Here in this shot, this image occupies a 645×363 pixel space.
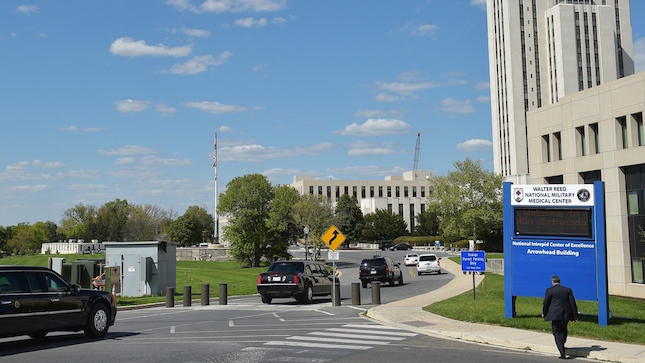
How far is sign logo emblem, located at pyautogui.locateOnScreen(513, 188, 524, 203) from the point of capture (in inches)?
692

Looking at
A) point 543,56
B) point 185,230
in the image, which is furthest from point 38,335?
point 185,230

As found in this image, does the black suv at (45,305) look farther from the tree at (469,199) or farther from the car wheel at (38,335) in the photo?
the tree at (469,199)

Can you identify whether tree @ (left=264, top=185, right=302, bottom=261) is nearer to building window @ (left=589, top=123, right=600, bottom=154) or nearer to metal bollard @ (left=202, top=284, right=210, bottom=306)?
building window @ (left=589, top=123, right=600, bottom=154)

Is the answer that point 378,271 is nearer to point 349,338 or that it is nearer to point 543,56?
point 349,338

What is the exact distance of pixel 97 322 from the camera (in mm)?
14711

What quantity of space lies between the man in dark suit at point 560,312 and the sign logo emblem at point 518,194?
16.9 ft

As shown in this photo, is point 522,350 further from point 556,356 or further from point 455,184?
point 455,184

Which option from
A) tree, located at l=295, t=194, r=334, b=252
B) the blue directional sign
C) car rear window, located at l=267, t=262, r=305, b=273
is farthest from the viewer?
tree, located at l=295, t=194, r=334, b=252

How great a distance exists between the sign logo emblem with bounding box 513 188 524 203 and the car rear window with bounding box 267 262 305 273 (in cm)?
1048

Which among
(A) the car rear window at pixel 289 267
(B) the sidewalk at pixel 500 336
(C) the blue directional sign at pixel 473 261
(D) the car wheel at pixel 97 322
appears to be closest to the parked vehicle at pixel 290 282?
(A) the car rear window at pixel 289 267

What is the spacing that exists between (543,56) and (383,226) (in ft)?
156

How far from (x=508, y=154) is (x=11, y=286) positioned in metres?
118

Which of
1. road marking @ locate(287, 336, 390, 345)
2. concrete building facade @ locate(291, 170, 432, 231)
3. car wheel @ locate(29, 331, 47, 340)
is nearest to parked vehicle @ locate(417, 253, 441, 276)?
road marking @ locate(287, 336, 390, 345)

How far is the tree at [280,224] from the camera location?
242ft
